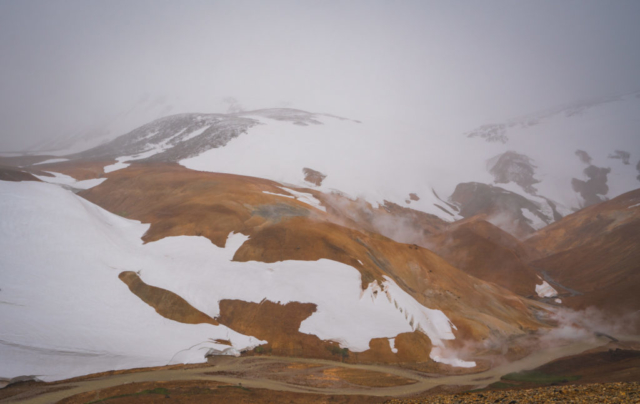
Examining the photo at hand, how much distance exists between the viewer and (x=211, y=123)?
7950 centimetres

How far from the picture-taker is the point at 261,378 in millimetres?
21453

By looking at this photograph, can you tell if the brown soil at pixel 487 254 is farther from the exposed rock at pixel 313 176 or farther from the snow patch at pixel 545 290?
the exposed rock at pixel 313 176

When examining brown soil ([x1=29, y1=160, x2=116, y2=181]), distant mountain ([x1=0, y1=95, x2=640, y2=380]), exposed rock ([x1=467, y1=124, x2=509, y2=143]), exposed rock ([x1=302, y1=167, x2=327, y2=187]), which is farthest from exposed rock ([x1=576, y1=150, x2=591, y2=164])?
brown soil ([x1=29, y1=160, x2=116, y2=181])

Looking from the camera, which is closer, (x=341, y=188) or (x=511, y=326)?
(x=511, y=326)

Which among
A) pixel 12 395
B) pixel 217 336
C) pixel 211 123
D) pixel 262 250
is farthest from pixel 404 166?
pixel 12 395

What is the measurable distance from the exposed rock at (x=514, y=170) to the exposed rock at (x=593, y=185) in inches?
477

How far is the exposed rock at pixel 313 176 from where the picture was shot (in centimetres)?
6731

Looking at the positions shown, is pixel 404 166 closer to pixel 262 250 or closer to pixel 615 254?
pixel 615 254

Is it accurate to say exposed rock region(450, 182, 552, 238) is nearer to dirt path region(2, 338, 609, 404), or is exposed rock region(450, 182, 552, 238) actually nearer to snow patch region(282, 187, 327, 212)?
snow patch region(282, 187, 327, 212)

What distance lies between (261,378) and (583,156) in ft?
478

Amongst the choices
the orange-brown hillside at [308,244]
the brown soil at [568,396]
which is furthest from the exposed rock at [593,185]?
the brown soil at [568,396]

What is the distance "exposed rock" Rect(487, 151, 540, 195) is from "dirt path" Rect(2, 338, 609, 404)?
350 ft

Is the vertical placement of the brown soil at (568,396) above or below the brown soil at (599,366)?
above

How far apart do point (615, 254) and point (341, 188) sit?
45.1m
